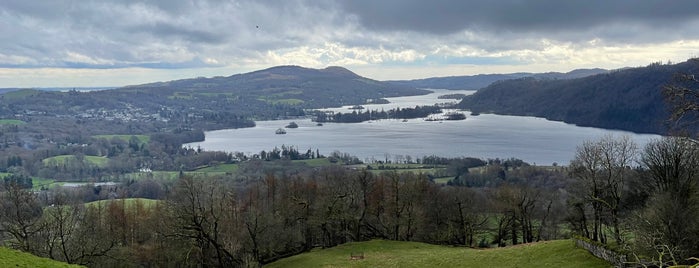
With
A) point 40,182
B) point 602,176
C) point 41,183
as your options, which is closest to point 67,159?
point 40,182

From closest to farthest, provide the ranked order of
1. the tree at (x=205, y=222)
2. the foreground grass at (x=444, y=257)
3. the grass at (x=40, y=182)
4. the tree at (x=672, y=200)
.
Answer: the tree at (x=672, y=200)
the foreground grass at (x=444, y=257)
the tree at (x=205, y=222)
the grass at (x=40, y=182)

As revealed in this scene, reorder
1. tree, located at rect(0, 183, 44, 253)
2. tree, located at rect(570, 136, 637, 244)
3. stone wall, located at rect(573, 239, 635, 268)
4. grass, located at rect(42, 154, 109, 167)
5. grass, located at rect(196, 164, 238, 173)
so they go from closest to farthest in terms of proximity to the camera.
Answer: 1. stone wall, located at rect(573, 239, 635, 268)
2. tree, located at rect(570, 136, 637, 244)
3. tree, located at rect(0, 183, 44, 253)
4. grass, located at rect(196, 164, 238, 173)
5. grass, located at rect(42, 154, 109, 167)

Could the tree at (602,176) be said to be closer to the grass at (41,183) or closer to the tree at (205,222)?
the tree at (205,222)

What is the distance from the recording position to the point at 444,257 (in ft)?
106

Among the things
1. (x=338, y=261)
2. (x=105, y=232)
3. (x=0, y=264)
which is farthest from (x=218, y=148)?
(x=0, y=264)

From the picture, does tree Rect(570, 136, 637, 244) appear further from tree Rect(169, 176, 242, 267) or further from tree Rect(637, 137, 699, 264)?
tree Rect(169, 176, 242, 267)

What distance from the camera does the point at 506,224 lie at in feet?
155

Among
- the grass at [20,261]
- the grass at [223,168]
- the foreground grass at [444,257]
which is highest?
the grass at [20,261]

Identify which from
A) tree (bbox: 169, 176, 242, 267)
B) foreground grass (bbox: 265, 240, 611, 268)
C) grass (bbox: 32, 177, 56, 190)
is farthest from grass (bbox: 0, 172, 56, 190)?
foreground grass (bbox: 265, 240, 611, 268)

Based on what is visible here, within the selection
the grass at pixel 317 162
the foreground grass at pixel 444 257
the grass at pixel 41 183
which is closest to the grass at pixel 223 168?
the grass at pixel 317 162

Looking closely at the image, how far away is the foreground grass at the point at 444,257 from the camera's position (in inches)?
1053

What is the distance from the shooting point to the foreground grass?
87.7ft

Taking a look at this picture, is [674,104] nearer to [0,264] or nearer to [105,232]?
[0,264]

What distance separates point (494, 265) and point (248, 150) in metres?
164
